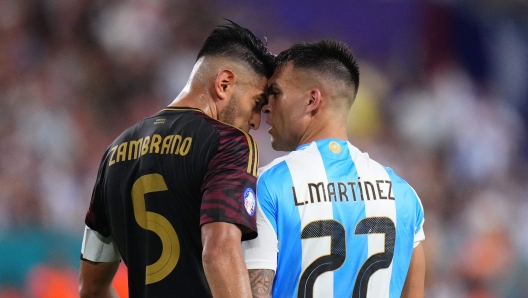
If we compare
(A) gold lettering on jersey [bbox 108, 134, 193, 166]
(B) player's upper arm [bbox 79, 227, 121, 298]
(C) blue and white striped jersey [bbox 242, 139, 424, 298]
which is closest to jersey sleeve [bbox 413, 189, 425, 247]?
(C) blue and white striped jersey [bbox 242, 139, 424, 298]

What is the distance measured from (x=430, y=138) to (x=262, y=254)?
484cm

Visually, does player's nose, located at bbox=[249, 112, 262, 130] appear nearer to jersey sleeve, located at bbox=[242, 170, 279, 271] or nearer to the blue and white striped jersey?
the blue and white striped jersey

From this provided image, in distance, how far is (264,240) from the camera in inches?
88.4

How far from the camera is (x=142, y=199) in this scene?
2.34 meters

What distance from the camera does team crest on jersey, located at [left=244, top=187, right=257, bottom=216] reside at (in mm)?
2154

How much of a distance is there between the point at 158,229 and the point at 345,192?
2.33 feet

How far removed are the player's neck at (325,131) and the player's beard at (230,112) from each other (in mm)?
322

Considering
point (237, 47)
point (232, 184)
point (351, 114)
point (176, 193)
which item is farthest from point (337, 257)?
point (351, 114)

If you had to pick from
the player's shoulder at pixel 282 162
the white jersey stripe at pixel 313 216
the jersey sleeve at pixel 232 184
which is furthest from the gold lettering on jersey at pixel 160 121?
the white jersey stripe at pixel 313 216

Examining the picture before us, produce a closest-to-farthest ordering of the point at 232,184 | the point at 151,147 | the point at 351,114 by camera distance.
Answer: the point at 232,184
the point at 151,147
the point at 351,114

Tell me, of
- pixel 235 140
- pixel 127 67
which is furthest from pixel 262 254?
pixel 127 67

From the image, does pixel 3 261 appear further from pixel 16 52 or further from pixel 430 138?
pixel 430 138

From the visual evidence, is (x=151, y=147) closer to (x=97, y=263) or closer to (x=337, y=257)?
(x=97, y=263)

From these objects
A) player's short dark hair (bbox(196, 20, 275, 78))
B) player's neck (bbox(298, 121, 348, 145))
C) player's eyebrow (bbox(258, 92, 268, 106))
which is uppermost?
player's short dark hair (bbox(196, 20, 275, 78))
